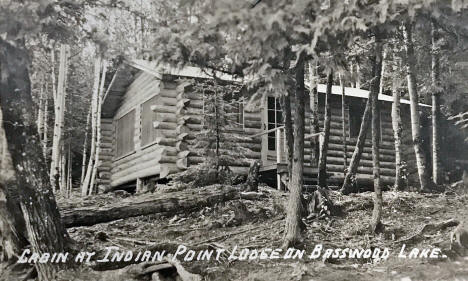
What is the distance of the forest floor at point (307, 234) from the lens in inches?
175

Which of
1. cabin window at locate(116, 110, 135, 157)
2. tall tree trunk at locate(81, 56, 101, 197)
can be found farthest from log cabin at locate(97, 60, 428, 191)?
tall tree trunk at locate(81, 56, 101, 197)

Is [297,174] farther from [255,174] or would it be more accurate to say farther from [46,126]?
[46,126]

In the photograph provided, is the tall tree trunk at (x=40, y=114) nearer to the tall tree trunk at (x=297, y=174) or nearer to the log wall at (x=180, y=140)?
the log wall at (x=180, y=140)

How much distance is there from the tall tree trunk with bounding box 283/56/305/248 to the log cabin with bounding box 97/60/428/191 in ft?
1.64

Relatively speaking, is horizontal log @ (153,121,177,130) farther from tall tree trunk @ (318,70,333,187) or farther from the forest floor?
tall tree trunk @ (318,70,333,187)

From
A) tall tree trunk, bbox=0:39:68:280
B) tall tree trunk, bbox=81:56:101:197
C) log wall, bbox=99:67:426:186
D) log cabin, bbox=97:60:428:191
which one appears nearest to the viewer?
tall tree trunk, bbox=0:39:68:280

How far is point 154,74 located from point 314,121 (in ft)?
8.37

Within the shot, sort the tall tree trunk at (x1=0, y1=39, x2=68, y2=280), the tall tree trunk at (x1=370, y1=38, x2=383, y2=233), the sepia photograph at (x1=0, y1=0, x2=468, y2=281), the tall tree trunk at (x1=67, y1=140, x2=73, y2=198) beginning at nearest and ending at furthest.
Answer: the sepia photograph at (x1=0, y1=0, x2=468, y2=281) → the tall tree trunk at (x1=0, y1=39, x2=68, y2=280) → the tall tree trunk at (x1=370, y1=38, x2=383, y2=233) → the tall tree trunk at (x1=67, y1=140, x2=73, y2=198)

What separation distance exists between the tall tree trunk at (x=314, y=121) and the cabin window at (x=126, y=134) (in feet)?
12.8

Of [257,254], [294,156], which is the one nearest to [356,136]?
[294,156]

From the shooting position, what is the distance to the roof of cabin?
5297 mm

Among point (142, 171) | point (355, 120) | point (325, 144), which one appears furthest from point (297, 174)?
point (142, 171)

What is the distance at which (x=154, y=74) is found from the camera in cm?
704

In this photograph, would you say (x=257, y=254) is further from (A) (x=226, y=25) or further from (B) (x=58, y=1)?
(B) (x=58, y=1)
